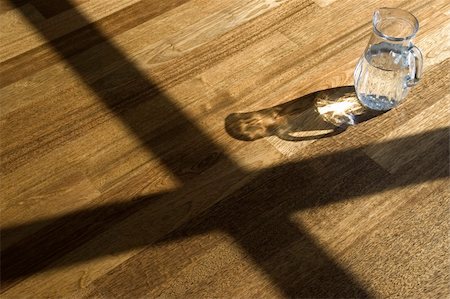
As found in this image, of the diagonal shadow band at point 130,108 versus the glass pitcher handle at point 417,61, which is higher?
the glass pitcher handle at point 417,61

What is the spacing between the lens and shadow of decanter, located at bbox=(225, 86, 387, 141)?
1.11 meters

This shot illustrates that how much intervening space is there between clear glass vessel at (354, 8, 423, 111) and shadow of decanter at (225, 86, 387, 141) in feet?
0.10

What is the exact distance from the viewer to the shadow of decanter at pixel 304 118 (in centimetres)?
111

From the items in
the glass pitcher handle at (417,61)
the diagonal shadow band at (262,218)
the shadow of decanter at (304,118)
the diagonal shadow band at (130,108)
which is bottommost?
the diagonal shadow band at (262,218)

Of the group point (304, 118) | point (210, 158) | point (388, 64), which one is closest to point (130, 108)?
point (210, 158)

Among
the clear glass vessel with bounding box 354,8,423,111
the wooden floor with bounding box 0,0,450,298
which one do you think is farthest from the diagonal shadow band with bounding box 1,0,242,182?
the clear glass vessel with bounding box 354,8,423,111

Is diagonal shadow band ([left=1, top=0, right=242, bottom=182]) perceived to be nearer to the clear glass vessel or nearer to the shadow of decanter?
the shadow of decanter

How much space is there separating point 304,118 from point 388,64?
0.58ft

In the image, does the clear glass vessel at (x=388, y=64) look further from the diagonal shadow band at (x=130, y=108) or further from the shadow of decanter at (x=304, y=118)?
the diagonal shadow band at (x=130, y=108)

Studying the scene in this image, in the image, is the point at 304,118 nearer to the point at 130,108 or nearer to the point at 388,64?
the point at 388,64

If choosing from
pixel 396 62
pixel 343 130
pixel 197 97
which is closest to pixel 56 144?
pixel 197 97

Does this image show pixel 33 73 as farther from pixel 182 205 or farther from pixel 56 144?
pixel 182 205

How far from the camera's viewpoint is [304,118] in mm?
1129

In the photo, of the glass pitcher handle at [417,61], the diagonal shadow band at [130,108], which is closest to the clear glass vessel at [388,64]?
the glass pitcher handle at [417,61]
